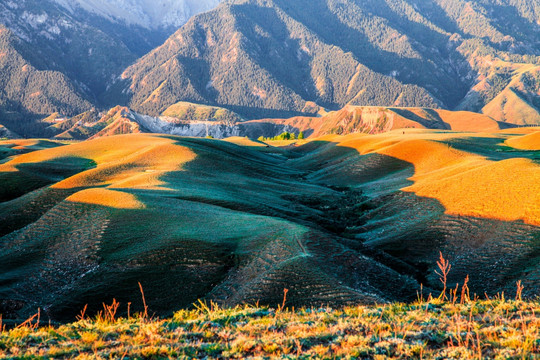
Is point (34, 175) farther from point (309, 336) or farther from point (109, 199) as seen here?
point (309, 336)

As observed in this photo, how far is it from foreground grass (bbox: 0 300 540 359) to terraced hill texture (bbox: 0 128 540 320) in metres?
6.20

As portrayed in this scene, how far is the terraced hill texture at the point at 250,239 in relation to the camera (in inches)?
932

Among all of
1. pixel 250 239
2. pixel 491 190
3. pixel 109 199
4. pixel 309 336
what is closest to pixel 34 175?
pixel 109 199

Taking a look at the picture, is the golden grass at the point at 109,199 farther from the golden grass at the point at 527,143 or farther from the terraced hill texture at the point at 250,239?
the golden grass at the point at 527,143

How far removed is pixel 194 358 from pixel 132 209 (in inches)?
1047

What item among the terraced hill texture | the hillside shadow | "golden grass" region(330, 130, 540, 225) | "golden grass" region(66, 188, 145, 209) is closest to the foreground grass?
the terraced hill texture

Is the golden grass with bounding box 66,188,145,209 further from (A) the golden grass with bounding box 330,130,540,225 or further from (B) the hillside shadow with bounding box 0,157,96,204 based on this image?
(A) the golden grass with bounding box 330,130,540,225

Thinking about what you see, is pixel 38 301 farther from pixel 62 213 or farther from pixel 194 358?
pixel 194 358

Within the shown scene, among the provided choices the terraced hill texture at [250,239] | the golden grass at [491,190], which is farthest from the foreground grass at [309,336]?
the golden grass at [491,190]

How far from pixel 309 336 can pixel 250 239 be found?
60.4 feet

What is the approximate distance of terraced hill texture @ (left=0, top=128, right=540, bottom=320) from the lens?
23672 millimetres

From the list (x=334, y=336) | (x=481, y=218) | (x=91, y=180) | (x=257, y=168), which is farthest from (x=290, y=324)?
(x=257, y=168)

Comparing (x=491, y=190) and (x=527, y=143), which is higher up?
(x=527, y=143)

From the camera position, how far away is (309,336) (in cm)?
1249
